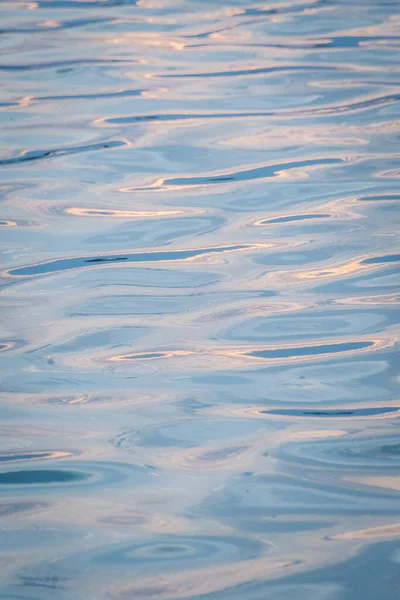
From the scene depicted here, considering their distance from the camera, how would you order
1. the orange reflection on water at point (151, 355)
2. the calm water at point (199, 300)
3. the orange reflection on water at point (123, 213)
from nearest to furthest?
the calm water at point (199, 300) < the orange reflection on water at point (151, 355) < the orange reflection on water at point (123, 213)

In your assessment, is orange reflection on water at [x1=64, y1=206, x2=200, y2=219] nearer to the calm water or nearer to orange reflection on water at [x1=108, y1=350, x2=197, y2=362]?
the calm water

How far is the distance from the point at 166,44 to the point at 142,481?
1.85m

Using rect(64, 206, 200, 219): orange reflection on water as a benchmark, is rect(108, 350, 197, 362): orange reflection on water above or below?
below

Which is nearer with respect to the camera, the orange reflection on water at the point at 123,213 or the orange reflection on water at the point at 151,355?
the orange reflection on water at the point at 151,355

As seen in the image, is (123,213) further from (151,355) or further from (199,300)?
(151,355)

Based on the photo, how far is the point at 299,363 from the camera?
55.1 inches

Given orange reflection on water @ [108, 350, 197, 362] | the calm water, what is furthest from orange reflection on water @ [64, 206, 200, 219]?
orange reflection on water @ [108, 350, 197, 362]

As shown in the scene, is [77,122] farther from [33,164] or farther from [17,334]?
[17,334]

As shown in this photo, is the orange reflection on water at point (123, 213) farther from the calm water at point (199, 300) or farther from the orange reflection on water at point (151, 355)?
the orange reflection on water at point (151, 355)

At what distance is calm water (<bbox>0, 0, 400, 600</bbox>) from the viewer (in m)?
1.05

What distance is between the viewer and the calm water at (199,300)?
3.44 feet

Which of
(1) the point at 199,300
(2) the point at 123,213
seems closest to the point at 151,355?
(1) the point at 199,300

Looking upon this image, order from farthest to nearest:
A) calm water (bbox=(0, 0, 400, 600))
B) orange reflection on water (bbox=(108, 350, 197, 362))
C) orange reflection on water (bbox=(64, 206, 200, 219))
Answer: orange reflection on water (bbox=(64, 206, 200, 219))
orange reflection on water (bbox=(108, 350, 197, 362))
calm water (bbox=(0, 0, 400, 600))

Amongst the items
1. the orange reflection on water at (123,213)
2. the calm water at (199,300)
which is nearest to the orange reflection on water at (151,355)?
the calm water at (199,300)
